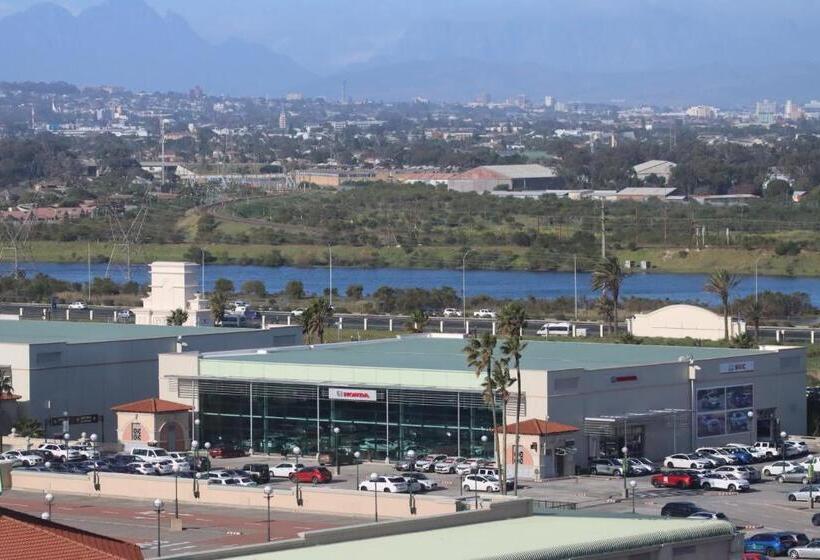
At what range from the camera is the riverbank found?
125 m

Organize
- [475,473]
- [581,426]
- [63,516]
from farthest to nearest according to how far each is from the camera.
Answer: [581,426], [475,473], [63,516]

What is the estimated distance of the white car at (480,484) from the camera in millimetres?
43781

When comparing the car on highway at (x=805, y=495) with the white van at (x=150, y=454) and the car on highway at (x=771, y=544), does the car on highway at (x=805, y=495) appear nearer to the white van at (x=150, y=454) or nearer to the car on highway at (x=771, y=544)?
the car on highway at (x=771, y=544)

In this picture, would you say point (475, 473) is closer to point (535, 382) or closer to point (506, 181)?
point (535, 382)

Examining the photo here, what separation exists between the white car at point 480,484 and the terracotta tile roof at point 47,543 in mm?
21850

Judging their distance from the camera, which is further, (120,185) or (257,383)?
(120,185)

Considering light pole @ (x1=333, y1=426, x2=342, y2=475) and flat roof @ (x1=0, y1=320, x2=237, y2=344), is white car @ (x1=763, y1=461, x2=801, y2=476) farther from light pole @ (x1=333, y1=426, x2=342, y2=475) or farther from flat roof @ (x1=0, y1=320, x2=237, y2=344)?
flat roof @ (x1=0, y1=320, x2=237, y2=344)

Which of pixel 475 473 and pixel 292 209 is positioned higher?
pixel 292 209

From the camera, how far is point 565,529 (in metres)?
27.5

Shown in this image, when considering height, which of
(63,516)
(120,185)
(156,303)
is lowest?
(63,516)

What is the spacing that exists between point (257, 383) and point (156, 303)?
18.6 meters

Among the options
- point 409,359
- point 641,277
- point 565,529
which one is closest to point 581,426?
point 409,359

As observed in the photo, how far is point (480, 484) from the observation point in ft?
144

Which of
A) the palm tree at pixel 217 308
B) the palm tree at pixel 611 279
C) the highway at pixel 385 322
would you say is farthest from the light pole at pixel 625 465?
the palm tree at pixel 611 279
